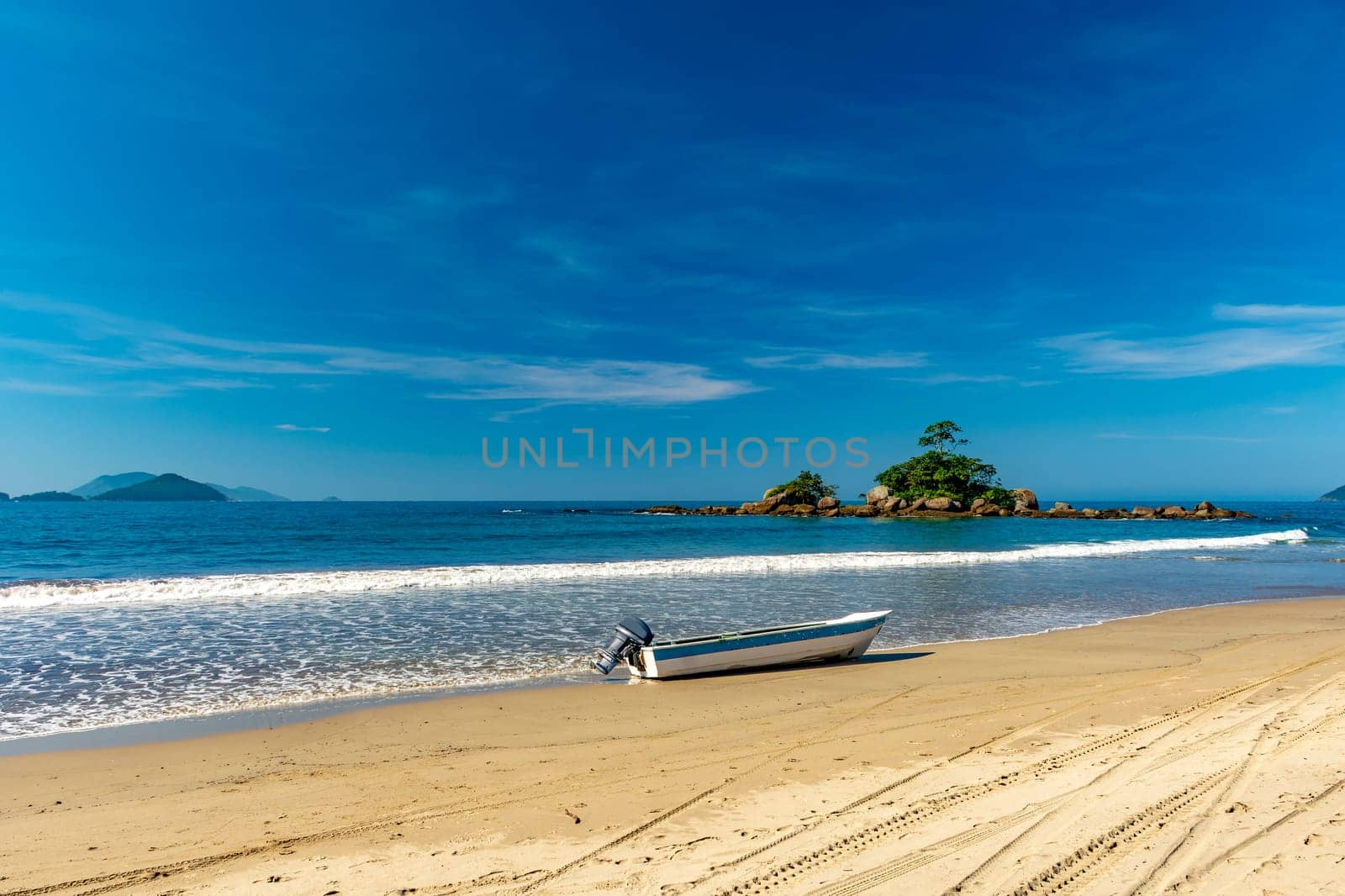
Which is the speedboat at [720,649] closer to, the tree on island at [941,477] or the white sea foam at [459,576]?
the white sea foam at [459,576]

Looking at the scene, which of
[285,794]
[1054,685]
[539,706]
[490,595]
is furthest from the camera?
[490,595]

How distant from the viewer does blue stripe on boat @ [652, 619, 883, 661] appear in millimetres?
10875

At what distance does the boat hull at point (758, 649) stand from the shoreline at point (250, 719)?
0.42 meters

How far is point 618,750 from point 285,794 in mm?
3063

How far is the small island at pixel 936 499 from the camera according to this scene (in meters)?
76.6

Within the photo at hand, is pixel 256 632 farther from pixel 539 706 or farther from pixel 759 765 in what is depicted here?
pixel 759 765

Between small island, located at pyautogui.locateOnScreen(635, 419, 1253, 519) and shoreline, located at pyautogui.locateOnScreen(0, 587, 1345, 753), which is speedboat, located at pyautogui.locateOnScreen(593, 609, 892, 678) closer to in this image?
shoreline, located at pyautogui.locateOnScreen(0, 587, 1345, 753)

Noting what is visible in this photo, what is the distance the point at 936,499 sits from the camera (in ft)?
260

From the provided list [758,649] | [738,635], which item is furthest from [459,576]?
[758,649]

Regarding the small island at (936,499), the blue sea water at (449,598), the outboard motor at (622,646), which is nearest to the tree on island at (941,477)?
the small island at (936,499)

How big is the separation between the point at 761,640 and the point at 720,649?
2.34ft

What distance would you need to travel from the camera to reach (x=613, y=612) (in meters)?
16.9

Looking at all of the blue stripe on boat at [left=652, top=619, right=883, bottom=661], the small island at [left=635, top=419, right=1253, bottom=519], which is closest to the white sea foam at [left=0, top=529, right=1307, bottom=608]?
the blue stripe on boat at [left=652, top=619, right=883, bottom=661]

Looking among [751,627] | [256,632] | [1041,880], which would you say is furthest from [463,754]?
[256,632]
